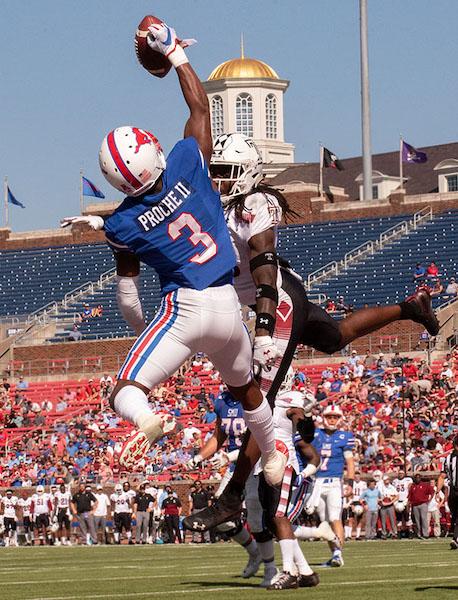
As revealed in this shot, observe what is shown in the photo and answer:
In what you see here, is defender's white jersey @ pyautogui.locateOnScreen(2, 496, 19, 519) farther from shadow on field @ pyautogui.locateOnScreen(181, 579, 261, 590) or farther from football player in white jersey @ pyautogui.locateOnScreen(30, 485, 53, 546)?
shadow on field @ pyautogui.locateOnScreen(181, 579, 261, 590)

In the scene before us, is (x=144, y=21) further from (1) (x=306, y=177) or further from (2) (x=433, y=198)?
(1) (x=306, y=177)

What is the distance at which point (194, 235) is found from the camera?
25.5 feet

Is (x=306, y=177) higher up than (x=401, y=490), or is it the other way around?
(x=306, y=177)

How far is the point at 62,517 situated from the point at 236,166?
20.0m

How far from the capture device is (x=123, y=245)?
7891 millimetres

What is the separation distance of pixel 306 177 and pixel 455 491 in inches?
2150

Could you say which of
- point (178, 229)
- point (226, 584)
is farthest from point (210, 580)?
point (178, 229)

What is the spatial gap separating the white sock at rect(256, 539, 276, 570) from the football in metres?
3.31

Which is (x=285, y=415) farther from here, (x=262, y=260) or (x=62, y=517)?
(x=62, y=517)

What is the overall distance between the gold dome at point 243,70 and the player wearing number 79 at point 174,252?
6745cm

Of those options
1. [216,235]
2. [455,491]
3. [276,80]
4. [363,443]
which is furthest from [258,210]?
[276,80]

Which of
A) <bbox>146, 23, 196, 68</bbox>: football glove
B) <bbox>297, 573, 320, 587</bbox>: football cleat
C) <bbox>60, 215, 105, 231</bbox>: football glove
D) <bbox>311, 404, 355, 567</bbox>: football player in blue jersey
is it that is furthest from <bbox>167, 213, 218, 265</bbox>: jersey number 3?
<bbox>311, 404, 355, 567</bbox>: football player in blue jersey

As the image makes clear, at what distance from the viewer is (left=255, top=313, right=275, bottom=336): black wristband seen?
8.23m

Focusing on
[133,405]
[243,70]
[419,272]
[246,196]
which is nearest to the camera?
[133,405]
